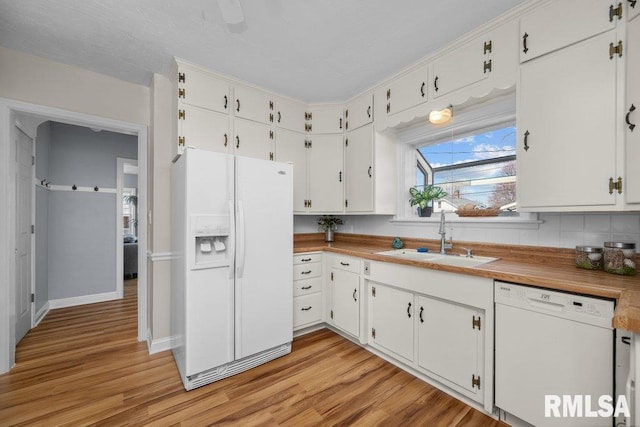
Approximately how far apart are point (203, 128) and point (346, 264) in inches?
74.2

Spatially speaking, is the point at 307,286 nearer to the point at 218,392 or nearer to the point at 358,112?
the point at 218,392

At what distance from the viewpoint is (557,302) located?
1.36m

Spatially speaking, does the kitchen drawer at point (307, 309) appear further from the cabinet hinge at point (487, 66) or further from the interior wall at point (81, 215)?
the interior wall at point (81, 215)

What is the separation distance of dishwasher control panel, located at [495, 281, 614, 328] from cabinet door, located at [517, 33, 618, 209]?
570 millimetres

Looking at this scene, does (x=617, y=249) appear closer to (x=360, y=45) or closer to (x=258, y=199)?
(x=360, y=45)

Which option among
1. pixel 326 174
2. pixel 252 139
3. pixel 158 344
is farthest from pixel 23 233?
pixel 326 174

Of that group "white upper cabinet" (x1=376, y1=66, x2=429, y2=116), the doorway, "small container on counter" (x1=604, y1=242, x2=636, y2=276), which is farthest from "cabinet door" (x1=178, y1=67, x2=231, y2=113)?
"small container on counter" (x1=604, y1=242, x2=636, y2=276)

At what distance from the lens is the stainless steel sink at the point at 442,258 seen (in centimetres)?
202

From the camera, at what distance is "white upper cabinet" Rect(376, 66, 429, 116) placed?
91.0 inches

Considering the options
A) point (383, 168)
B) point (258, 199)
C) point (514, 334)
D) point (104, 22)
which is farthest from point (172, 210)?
point (514, 334)

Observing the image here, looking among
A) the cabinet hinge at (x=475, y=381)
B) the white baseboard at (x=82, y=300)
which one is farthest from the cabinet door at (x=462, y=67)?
the white baseboard at (x=82, y=300)
